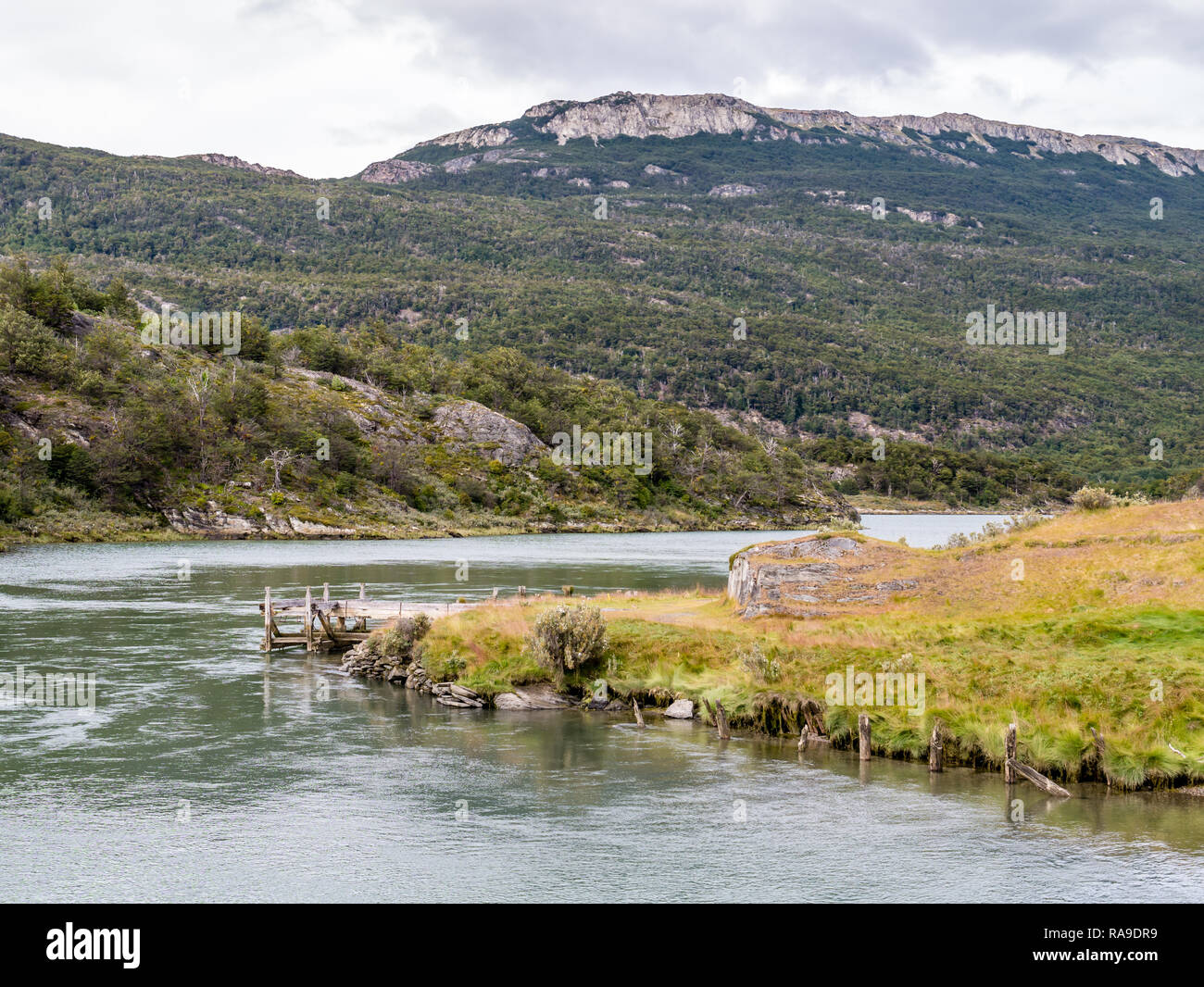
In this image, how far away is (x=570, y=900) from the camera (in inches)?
837

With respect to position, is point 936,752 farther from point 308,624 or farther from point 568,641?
point 308,624

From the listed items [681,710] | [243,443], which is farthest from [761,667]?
[243,443]

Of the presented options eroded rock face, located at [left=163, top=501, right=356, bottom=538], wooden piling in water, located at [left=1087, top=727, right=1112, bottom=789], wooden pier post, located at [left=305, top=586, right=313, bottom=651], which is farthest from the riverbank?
wooden piling in water, located at [left=1087, top=727, right=1112, bottom=789]

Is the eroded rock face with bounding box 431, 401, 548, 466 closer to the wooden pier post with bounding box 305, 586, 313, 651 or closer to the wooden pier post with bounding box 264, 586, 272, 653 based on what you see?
the wooden pier post with bounding box 305, 586, 313, 651

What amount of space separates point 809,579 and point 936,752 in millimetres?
12482

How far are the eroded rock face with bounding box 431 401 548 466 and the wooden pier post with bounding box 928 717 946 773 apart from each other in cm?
14749

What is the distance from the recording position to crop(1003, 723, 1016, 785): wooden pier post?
1129 inches

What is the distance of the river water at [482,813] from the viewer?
22156 millimetres

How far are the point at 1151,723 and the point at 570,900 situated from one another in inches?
672

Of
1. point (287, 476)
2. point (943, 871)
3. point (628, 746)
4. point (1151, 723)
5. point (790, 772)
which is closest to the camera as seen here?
point (943, 871)

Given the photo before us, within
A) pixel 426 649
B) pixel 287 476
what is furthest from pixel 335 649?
pixel 287 476

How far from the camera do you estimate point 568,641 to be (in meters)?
39.3

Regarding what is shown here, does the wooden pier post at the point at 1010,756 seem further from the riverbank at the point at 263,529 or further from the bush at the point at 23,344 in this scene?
the bush at the point at 23,344
